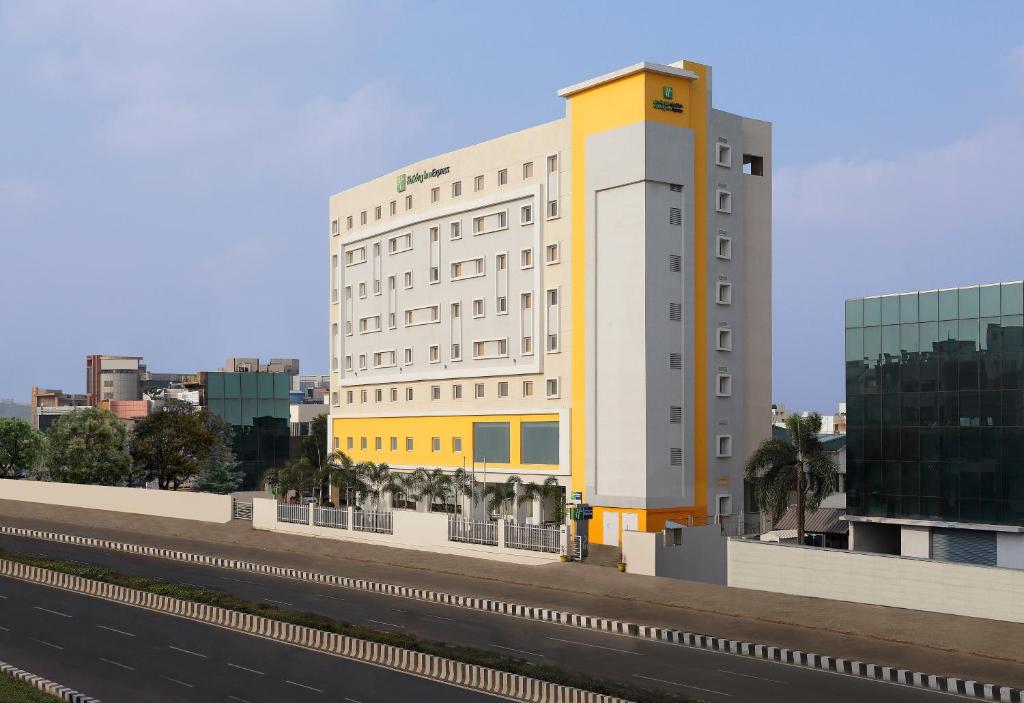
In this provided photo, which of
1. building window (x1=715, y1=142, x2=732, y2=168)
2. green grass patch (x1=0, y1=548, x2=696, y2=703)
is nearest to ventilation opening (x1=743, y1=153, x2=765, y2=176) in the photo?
building window (x1=715, y1=142, x2=732, y2=168)

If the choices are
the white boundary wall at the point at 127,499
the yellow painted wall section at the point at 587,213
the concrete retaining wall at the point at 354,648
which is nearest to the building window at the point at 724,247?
the yellow painted wall section at the point at 587,213

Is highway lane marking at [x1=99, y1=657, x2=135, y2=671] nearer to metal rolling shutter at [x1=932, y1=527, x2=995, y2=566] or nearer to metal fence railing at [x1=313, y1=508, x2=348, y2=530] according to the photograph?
metal rolling shutter at [x1=932, y1=527, x2=995, y2=566]

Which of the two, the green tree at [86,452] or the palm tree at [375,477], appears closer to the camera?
the palm tree at [375,477]

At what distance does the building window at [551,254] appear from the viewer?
227 feet

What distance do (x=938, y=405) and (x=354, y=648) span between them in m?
29.7

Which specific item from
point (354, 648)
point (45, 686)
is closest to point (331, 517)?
point (354, 648)

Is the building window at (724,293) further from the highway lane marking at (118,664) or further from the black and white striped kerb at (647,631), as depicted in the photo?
the highway lane marking at (118,664)

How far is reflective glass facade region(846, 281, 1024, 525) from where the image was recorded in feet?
162

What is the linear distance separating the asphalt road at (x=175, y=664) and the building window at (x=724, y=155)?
132ft

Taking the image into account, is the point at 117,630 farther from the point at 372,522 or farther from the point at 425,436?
the point at 425,436

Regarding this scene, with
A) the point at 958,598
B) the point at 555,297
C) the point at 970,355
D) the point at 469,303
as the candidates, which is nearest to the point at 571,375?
the point at 555,297

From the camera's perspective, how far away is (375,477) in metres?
79.9

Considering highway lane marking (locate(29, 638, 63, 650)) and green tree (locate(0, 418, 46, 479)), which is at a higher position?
green tree (locate(0, 418, 46, 479))

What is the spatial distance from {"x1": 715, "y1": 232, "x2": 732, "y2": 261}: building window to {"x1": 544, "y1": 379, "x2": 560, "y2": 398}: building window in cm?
1246
